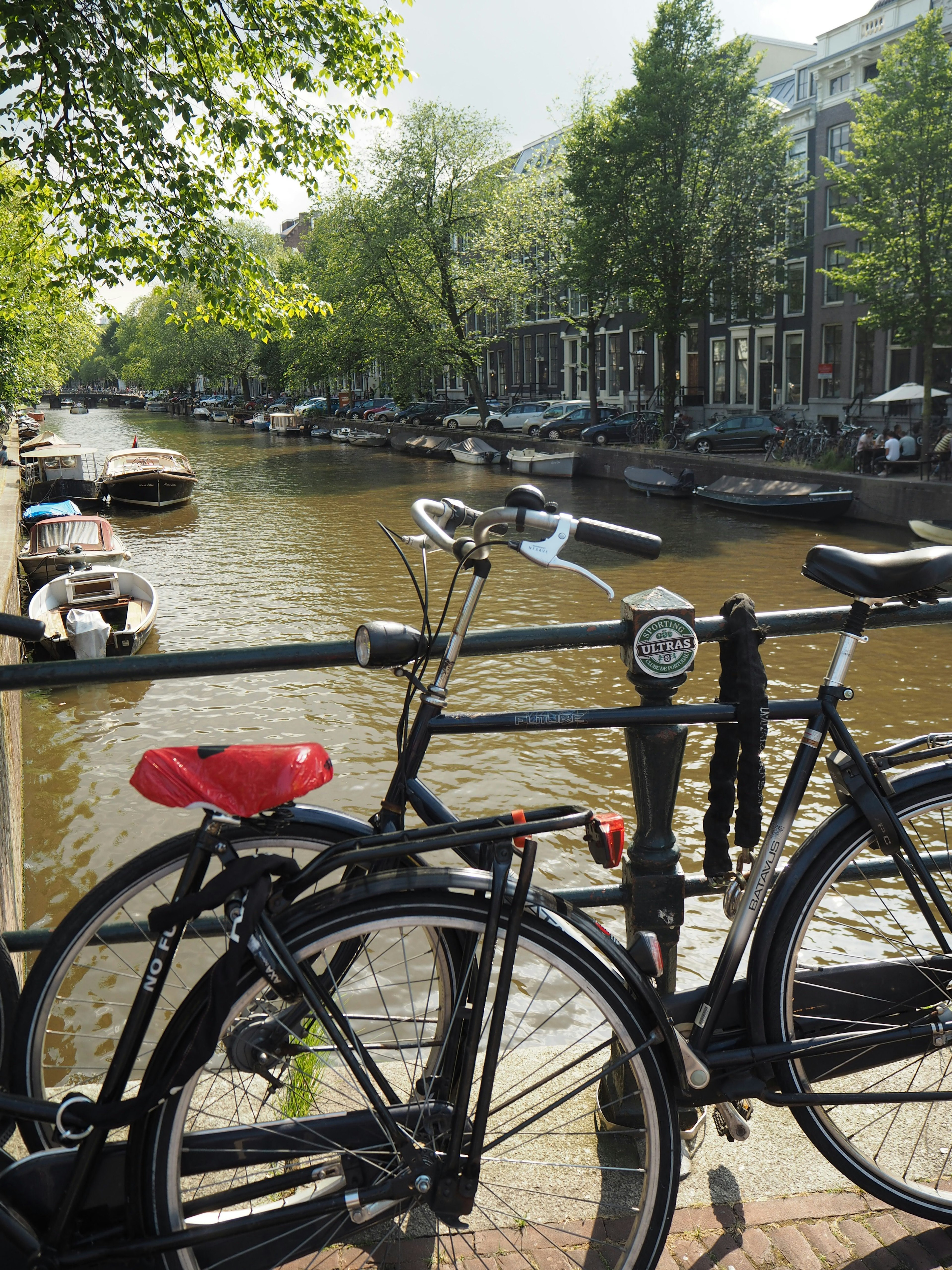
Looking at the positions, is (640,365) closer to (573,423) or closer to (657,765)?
(573,423)

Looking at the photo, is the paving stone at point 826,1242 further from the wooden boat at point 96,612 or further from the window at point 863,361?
the window at point 863,361

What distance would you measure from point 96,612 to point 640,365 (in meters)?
39.0

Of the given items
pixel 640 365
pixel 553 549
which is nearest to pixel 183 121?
pixel 553 549

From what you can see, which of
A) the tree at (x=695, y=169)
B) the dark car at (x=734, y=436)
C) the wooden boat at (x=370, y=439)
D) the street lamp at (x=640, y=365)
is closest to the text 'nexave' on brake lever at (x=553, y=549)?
the dark car at (x=734, y=436)

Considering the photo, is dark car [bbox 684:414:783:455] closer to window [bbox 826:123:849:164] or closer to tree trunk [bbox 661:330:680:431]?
tree trunk [bbox 661:330:680:431]

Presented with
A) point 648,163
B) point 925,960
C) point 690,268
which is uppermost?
point 648,163

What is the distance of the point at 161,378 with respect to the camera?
106500mm

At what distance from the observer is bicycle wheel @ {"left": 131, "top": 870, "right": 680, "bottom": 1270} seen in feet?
5.48

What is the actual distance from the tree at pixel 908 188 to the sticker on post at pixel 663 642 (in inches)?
899

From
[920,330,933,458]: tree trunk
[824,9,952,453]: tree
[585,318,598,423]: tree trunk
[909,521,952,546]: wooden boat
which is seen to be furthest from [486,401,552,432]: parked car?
[909,521,952,546]: wooden boat

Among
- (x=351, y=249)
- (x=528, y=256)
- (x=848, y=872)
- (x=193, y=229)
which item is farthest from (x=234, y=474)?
(x=848, y=872)

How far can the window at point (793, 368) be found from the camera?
38188mm

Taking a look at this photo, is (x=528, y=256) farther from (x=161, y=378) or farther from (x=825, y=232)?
(x=161, y=378)

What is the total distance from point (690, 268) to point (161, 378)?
273ft
